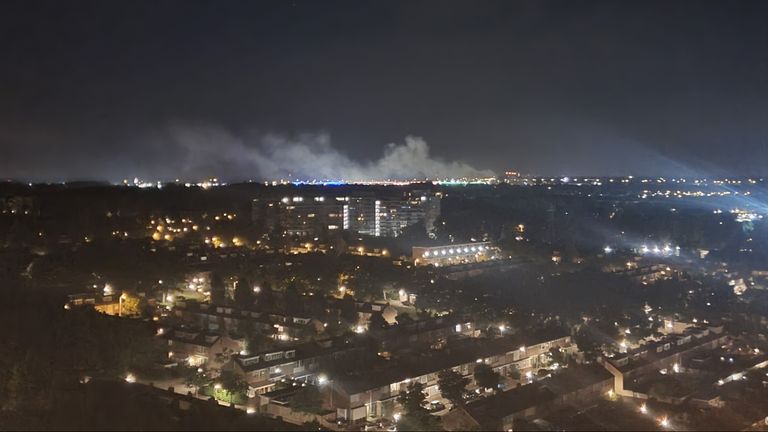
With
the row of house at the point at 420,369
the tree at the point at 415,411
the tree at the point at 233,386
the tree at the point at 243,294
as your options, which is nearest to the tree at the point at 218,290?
the tree at the point at 243,294

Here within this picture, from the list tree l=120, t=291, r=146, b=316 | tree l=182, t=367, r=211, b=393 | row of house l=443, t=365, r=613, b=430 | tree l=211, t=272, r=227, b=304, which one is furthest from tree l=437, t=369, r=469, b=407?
tree l=120, t=291, r=146, b=316

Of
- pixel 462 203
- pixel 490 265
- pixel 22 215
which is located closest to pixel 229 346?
pixel 490 265

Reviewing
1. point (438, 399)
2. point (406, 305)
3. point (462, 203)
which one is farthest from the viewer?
point (462, 203)

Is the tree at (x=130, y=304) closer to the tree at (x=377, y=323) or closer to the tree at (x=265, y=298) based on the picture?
the tree at (x=265, y=298)

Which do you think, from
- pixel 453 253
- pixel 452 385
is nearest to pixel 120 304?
pixel 452 385

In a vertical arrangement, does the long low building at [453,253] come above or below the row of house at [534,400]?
above

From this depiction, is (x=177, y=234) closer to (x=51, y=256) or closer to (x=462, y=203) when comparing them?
(x=51, y=256)

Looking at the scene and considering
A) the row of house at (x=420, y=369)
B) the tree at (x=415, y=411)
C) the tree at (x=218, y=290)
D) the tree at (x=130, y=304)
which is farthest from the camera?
the tree at (x=218, y=290)
